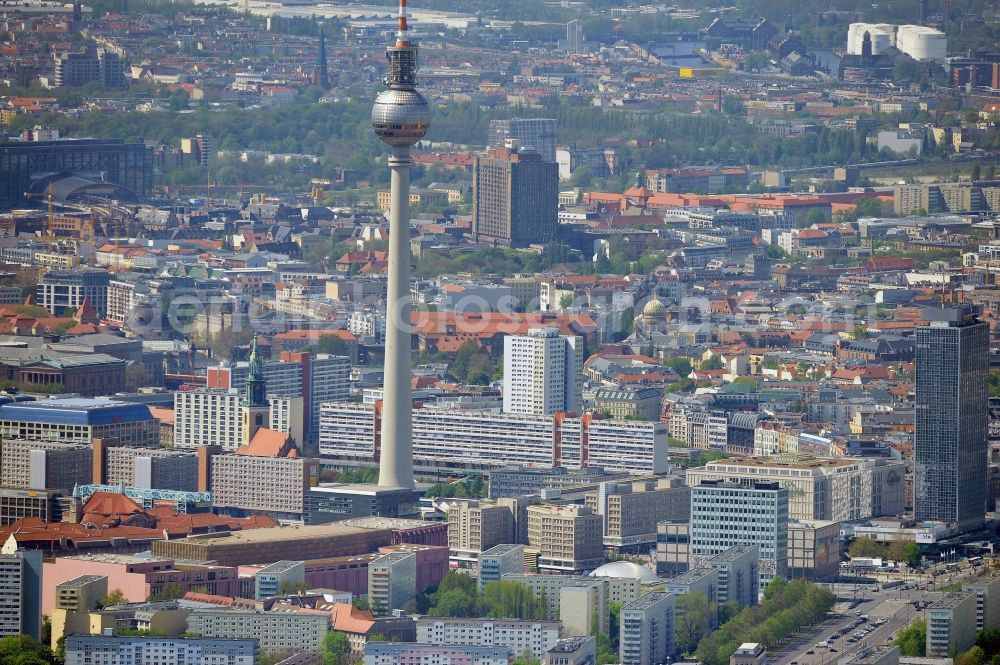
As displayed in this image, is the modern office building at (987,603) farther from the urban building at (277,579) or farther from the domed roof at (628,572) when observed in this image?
the urban building at (277,579)

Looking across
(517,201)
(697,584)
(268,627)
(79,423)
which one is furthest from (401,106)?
(517,201)

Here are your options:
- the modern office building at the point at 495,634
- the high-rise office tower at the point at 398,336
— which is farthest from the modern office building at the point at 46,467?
the modern office building at the point at 495,634

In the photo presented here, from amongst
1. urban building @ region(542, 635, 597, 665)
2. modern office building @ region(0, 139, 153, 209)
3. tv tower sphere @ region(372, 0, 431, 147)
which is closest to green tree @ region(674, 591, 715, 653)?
urban building @ region(542, 635, 597, 665)

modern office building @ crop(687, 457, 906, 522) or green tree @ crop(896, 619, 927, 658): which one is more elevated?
modern office building @ crop(687, 457, 906, 522)

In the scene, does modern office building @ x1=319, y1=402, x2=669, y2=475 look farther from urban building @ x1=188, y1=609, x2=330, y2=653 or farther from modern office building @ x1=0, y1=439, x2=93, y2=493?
urban building @ x1=188, y1=609, x2=330, y2=653

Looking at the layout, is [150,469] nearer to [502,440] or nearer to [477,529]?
[502,440]

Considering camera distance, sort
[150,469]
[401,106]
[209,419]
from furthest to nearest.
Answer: [209,419]
[401,106]
[150,469]
